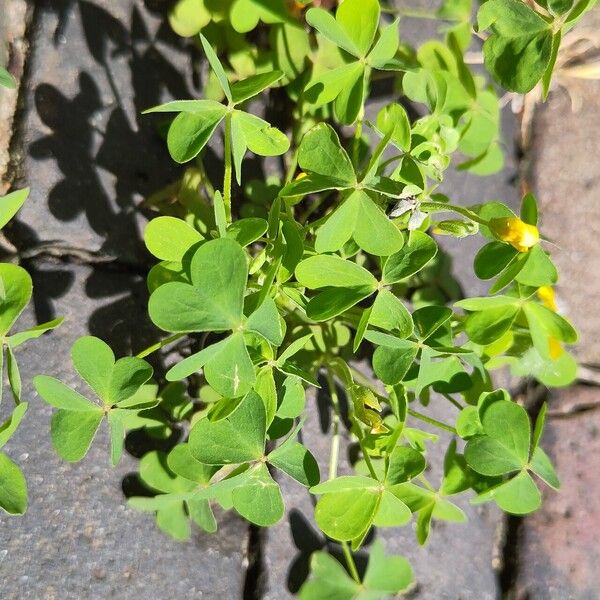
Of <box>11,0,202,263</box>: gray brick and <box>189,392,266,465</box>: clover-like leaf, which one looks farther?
<box>11,0,202,263</box>: gray brick

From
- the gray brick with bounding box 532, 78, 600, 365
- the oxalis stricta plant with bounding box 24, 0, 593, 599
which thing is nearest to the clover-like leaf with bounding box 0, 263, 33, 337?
the oxalis stricta plant with bounding box 24, 0, 593, 599

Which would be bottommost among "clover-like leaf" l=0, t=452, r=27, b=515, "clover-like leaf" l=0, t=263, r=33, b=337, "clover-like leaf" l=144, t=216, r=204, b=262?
"clover-like leaf" l=0, t=452, r=27, b=515

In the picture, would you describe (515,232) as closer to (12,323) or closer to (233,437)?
(233,437)

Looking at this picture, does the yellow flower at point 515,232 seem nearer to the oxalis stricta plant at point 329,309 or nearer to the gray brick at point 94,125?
the oxalis stricta plant at point 329,309

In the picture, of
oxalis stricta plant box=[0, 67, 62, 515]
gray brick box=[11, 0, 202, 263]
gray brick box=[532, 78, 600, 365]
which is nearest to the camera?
oxalis stricta plant box=[0, 67, 62, 515]

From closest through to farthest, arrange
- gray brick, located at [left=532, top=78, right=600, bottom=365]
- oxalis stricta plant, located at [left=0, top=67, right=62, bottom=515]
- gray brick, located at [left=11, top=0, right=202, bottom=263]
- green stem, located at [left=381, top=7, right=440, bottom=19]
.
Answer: oxalis stricta plant, located at [left=0, top=67, right=62, bottom=515]
gray brick, located at [left=11, top=0, right=202, bottom=263]
green stem, located at [left=381, top=7, right=440, bottom=19]
gray brick, located at [left=532, top=78, right=600, bottom=365]

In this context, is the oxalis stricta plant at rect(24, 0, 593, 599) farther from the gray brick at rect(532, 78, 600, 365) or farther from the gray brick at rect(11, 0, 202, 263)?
the gray brick at rect(532, 78, 600, 365)

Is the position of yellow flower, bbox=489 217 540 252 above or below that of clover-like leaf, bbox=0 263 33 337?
above

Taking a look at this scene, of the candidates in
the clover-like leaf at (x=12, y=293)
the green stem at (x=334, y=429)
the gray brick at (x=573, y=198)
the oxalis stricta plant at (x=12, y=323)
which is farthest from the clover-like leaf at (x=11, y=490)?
the gray brick at (x=573, y=198)
